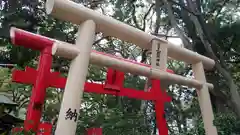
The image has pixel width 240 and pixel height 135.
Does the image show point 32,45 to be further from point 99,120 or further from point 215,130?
point 99,120

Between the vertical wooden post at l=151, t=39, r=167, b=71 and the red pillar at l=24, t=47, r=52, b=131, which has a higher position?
the vertical wooden post at l=151, t=39, r=167, b=71

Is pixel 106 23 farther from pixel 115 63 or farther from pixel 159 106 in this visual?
pixel 159 106

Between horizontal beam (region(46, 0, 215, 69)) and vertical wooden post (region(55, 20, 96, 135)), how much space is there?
10 centimetres

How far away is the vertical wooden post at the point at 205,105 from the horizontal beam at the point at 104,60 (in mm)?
107

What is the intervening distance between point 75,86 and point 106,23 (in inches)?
30.9

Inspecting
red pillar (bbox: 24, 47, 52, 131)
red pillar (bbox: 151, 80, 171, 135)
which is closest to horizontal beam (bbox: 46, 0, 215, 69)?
red pillar (bbox: 24, 47, 52, 131)

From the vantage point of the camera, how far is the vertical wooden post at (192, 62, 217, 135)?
12.2 ft

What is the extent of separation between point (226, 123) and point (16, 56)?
12.6 ft

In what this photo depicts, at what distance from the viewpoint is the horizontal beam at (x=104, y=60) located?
253cm

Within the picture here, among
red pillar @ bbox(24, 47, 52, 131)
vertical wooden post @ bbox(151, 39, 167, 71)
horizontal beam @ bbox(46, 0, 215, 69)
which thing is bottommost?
red pillar @ bbox(24, 47, 52, 131)

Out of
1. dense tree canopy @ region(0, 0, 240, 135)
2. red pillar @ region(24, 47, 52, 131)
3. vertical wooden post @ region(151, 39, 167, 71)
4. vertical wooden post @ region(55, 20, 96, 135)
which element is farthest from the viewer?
dense tree canopy @ region(0, 0, 240, 135)

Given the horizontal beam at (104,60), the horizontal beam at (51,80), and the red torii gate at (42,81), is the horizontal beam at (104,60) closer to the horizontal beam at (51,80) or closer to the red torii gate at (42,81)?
the red torii gate at (42,81)

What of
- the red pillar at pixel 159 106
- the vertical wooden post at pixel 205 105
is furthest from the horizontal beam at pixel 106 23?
the red pillar at pixel 159 106

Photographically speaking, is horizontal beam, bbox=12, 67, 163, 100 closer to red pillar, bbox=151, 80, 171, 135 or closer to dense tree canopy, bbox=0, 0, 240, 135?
red pillar, bbox=151, 80, 171, 135
